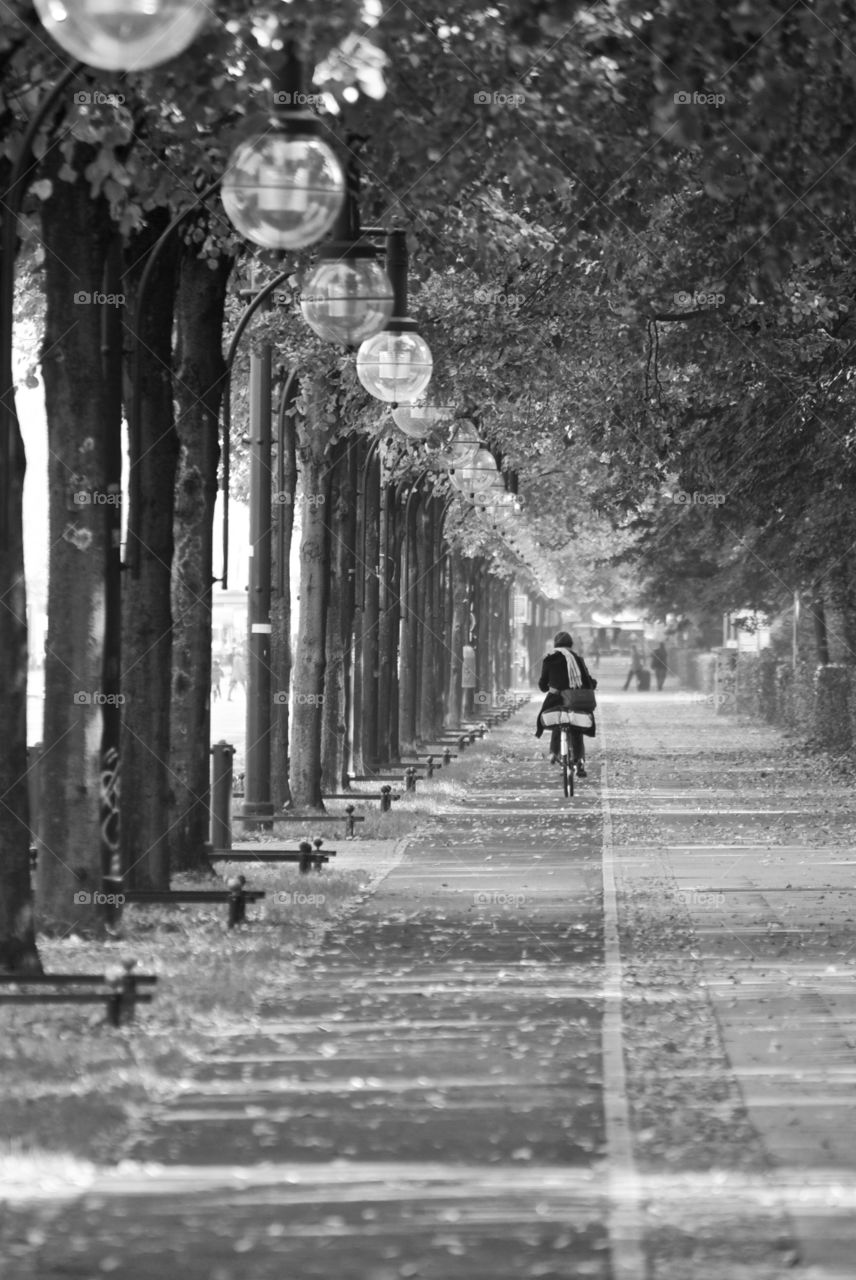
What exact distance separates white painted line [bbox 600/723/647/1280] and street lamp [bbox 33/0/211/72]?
372 cm

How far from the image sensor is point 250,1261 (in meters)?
6.98

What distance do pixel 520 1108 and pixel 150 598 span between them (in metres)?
8.25

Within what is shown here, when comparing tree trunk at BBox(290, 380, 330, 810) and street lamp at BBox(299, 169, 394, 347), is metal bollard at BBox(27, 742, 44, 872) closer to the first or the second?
street lamp at BBox(299, 169, 394, 347)

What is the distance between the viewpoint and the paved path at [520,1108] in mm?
7145

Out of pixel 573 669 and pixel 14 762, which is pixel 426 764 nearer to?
pixel 573 669

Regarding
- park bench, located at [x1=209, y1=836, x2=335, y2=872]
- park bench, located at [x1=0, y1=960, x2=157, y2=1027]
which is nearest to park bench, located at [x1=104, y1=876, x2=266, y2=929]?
park bench, located at [x1=209, y1=836, x2=335, y2=872]

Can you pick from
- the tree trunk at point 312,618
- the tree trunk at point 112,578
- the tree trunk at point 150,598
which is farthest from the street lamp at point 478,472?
the tree trunk at point 112,578

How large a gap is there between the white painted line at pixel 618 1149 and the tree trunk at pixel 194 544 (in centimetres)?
→ 501

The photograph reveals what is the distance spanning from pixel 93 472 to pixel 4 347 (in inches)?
112

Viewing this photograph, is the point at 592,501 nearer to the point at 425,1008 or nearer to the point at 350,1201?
the point at 425,1008

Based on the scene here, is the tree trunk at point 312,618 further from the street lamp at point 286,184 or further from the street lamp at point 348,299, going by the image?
the street lamp at point 286,184

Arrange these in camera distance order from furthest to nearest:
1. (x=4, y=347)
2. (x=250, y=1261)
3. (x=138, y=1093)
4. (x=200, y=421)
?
(x=200, y=421)
(x=4, y=347)
(x=138, y=1093)
(x=250, y=1261)

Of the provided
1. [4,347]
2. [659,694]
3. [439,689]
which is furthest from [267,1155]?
[659,694]

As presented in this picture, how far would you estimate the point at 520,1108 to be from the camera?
30.6 ft
